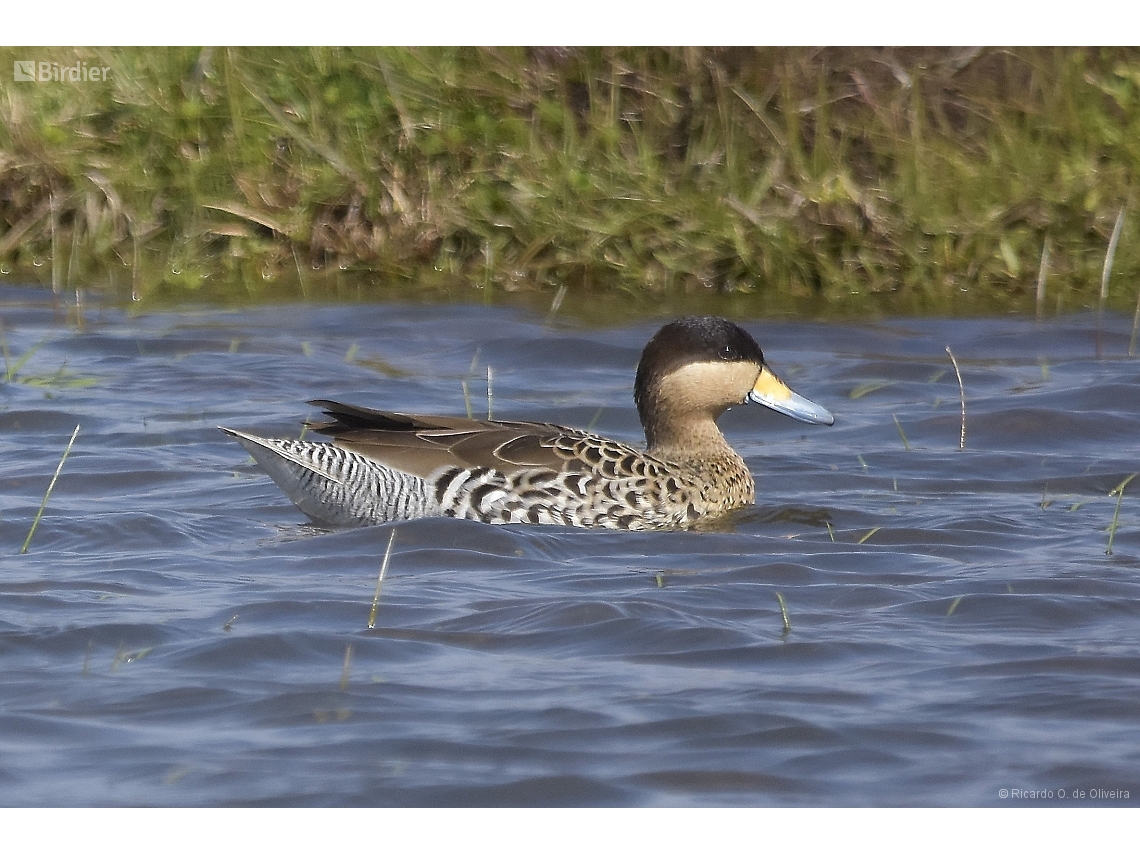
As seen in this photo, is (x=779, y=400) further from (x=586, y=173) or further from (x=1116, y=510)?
(x=586, y=173)

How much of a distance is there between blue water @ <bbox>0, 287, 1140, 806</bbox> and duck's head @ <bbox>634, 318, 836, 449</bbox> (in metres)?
0.36

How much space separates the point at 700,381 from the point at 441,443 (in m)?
1.05

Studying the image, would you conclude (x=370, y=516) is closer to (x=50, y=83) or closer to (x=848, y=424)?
(x=848, y=424)

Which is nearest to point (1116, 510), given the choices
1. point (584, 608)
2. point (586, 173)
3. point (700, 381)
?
point (700, 381)

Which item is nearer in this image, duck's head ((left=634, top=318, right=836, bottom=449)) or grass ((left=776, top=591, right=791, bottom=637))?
grass ((left=776, top=591, right=791, bottom=637))

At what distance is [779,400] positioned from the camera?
23.1 ft

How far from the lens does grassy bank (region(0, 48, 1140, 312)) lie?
31.4 ft

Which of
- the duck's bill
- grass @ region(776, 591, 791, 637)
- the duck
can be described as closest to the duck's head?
the duck's bill

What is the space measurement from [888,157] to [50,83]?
14.2ft

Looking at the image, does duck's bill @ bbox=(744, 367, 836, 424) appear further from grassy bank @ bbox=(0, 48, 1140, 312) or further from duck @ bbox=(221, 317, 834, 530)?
grassy bank @ bbox=(0, 48, 1140, 312)

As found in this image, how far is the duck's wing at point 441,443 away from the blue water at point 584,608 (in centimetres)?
24

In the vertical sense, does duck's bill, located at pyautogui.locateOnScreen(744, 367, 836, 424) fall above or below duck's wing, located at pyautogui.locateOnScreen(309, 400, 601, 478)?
above

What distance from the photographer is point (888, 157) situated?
9.97 m

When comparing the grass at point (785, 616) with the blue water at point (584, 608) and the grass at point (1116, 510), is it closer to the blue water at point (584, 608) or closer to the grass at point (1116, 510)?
the blue water at point (584, 608)
